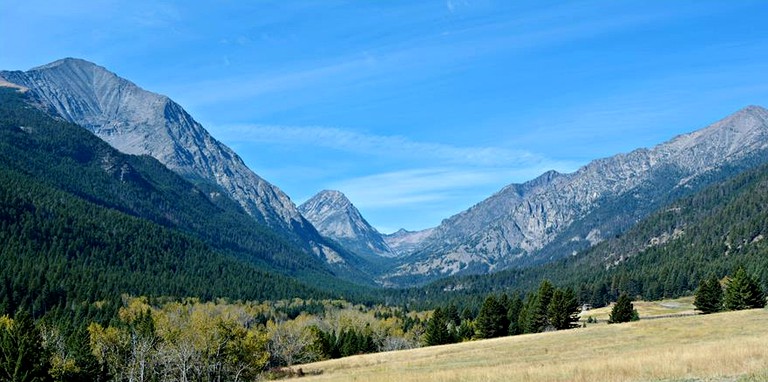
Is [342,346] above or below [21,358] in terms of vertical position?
below

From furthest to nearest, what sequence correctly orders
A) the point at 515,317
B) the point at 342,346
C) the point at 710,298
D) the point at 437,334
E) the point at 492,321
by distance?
the point at 342,346
the point at 515,317
the point at 437,334
the point at 492,321
the point at 710,298

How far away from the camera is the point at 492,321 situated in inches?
4941

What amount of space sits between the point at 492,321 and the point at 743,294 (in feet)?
153

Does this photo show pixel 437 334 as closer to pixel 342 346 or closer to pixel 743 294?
pixel 342 346

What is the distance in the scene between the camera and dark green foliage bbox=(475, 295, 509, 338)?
12525 cm

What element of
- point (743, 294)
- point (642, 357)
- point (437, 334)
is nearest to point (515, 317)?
point (437, 334)

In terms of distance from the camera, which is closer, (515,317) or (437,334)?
(437,334)

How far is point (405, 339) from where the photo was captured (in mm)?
168000

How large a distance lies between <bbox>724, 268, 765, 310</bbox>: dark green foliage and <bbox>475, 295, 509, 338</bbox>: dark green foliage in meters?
42.8

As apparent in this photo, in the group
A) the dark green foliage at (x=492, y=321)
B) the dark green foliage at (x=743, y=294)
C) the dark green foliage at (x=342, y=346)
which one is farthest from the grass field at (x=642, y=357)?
the dark green foliage at (x=342, y=346)

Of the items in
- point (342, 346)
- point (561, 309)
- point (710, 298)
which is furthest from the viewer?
point (342, 346)

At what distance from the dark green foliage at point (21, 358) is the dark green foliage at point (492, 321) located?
263 ft

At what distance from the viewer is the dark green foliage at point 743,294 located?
100750 millimetres

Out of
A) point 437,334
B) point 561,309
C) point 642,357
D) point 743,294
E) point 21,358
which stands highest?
point 21,358
